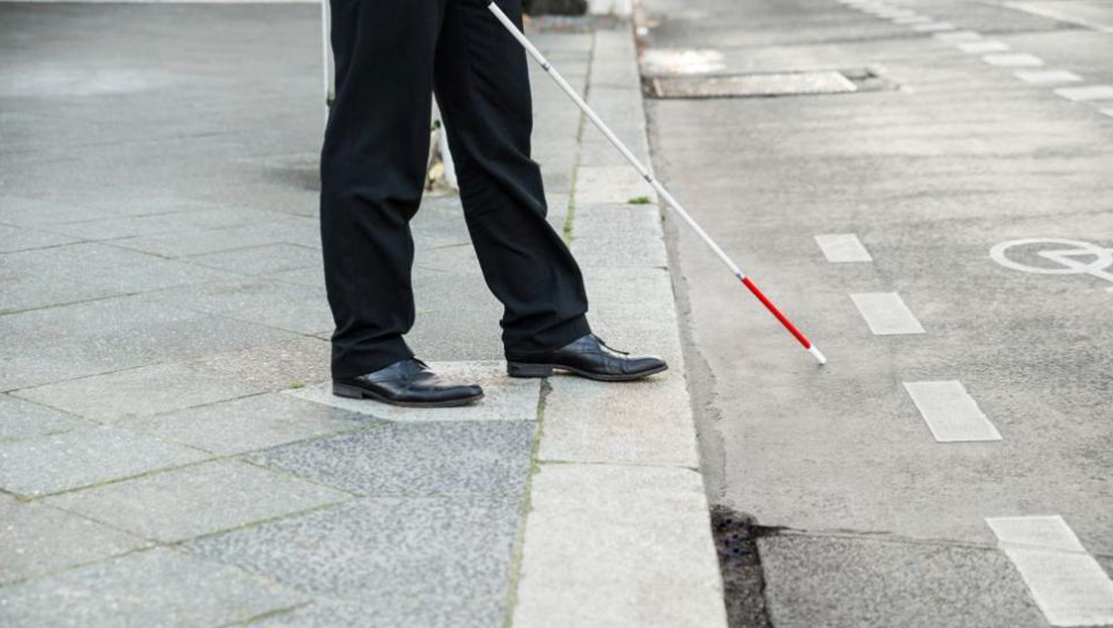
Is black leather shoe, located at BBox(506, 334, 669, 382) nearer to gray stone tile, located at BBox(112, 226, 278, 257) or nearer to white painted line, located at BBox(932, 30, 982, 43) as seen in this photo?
gray stone tile, located at BBox(112, 226, 278, 257)

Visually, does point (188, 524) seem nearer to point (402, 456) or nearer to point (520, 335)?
point (402, 456)

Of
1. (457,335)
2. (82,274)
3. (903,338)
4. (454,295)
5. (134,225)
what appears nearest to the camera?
(457,335)

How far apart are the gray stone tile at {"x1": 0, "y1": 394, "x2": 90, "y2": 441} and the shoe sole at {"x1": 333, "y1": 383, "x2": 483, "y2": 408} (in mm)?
614

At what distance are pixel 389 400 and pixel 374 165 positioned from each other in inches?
22.1

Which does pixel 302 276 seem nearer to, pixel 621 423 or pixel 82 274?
pixel 82 274

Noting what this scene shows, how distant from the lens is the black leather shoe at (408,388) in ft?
14.0

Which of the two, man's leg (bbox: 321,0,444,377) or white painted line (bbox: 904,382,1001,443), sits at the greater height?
man's leg (bbox: 321,0,444,377)

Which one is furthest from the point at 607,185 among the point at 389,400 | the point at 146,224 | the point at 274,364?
the point at 389,400

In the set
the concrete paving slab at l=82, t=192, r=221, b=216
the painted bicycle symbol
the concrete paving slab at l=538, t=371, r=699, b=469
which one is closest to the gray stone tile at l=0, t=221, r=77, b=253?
the concrete paving slab at l=82, t=192, r=221, b=216

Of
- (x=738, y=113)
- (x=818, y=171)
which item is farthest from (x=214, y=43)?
(x=818, y=171)

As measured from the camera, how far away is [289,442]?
398 cm

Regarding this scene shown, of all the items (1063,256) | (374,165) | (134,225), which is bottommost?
(134,225)

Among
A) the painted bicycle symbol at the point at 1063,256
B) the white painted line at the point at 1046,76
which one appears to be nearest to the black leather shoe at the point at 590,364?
the painted bicycle symbol at the point at 1063,256

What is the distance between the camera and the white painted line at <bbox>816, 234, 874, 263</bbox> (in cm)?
670
